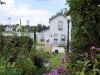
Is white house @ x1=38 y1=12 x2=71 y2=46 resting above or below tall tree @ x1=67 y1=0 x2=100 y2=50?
below

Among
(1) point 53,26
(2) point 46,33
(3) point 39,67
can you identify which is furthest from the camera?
(2) point 46,33

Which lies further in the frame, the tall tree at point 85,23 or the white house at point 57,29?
the white house at point 57,29

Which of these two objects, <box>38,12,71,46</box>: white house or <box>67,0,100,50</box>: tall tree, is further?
<box>38,12,71,46</box>: white house

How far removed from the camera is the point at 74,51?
898cm

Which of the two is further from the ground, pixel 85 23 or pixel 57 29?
pixel 85 23

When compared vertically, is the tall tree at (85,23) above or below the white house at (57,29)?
above

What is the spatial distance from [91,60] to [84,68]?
31cm

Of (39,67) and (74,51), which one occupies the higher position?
(74,51)

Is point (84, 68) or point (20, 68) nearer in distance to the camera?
point (84, 68)

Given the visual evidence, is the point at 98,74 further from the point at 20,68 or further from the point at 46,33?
the point at 46,33

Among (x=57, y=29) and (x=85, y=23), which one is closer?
(x=85, y=23)

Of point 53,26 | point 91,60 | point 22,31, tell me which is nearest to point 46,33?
point 53,26

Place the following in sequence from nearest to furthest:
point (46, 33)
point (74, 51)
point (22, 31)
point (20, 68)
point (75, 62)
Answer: point (75, 62), point (74, 51), point (20, 68), point (22, 31), point (46, 33)

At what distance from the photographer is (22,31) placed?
56.5 feet
